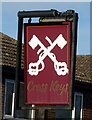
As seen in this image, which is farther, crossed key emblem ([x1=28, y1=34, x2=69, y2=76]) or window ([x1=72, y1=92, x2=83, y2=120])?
window ([x1=72, y1=92, x2=83, y2=120])

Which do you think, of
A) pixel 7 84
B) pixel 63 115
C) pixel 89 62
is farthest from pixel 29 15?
pixel 89 62

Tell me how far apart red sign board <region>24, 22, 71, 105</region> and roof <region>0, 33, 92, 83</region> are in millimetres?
14329

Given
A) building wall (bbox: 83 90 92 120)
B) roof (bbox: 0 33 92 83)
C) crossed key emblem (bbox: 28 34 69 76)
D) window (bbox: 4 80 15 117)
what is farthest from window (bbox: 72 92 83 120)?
crossed key emblem (bbox: 28 34 69 76)

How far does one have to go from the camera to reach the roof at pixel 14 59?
27016 millimetres

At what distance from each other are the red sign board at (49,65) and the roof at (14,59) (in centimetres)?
1433

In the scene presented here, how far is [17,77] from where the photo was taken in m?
11.4

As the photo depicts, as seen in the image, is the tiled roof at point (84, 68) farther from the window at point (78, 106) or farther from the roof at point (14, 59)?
the window at point (78, 106)

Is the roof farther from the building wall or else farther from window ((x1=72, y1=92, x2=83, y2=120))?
window ((x1=72, y1=92, x2=83, y2=120))

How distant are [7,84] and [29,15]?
15.5 metres

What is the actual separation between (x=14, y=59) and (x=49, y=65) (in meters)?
16.9

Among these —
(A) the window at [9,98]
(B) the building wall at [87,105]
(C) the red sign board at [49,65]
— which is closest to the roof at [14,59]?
(B) the building wall at [87,105]

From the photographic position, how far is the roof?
2702 cm

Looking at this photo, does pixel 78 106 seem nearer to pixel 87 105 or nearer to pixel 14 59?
pixel 87 105

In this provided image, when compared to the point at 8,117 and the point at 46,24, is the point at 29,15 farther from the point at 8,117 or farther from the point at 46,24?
the point at 8,117
